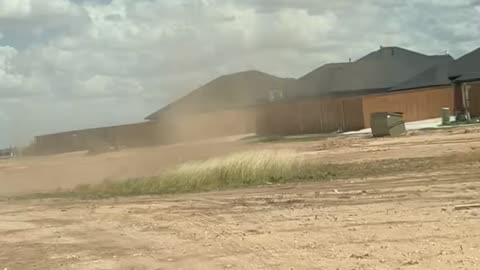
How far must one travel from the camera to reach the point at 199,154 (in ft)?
136

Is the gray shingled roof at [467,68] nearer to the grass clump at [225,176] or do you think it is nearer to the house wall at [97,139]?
the house wall at [97,139]

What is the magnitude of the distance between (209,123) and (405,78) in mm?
39801

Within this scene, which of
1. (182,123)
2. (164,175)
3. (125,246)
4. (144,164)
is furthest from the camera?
(182,123)

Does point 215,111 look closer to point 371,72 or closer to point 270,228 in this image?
point 371,72

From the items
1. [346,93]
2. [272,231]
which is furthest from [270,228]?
[346,93]

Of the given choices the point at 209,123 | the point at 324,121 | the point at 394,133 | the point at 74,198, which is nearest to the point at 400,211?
the point at 74,198

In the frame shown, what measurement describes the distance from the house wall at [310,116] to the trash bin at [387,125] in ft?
49.3

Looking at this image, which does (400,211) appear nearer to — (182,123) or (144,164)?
(144,164)

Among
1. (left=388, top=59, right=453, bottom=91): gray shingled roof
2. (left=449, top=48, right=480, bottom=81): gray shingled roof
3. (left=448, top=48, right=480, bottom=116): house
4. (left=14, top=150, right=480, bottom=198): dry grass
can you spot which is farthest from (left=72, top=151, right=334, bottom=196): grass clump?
(left=388, top=59, right=453, bottom=91): gray shingled roof

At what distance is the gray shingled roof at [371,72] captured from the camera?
86500mm

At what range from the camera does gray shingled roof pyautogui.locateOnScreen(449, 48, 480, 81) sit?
62.6 metres

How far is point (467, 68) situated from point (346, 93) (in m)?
20.0

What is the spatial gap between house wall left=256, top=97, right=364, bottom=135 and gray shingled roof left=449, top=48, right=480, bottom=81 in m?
8.10

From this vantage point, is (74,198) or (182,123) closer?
(74,198)
